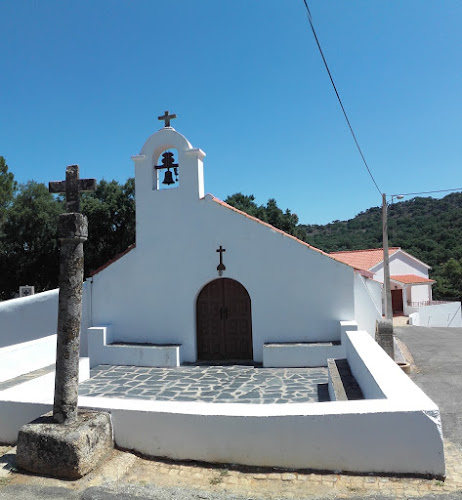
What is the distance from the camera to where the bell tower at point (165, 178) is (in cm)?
874

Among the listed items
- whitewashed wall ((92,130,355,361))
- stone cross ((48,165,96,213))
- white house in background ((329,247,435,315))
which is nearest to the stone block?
stone cross ((48,165,96,213))

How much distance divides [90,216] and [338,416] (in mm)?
19285

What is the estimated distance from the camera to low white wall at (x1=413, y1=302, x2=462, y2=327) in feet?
71.4

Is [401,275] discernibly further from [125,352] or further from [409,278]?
[125,352]

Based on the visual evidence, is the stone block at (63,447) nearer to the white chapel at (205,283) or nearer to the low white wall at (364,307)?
the white chapel at (205,283)

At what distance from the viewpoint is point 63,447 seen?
3402mm

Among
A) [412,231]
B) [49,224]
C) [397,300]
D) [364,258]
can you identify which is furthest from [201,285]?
[412,231]

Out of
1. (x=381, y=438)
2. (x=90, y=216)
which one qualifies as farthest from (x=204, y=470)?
(x=90, y=216)

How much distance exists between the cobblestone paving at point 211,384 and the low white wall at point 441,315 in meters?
16.5

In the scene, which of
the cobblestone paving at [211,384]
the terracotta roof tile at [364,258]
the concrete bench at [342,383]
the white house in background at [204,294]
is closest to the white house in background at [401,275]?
the terracotta roof tile at [364,258]

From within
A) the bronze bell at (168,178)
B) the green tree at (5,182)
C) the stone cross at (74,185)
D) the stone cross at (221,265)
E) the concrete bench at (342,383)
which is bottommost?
the concrete bench at (342,383)

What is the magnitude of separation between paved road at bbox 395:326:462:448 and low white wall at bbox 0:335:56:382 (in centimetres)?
763

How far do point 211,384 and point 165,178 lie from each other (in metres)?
4.65

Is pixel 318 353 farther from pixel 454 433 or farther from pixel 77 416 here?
pixel 77 416
